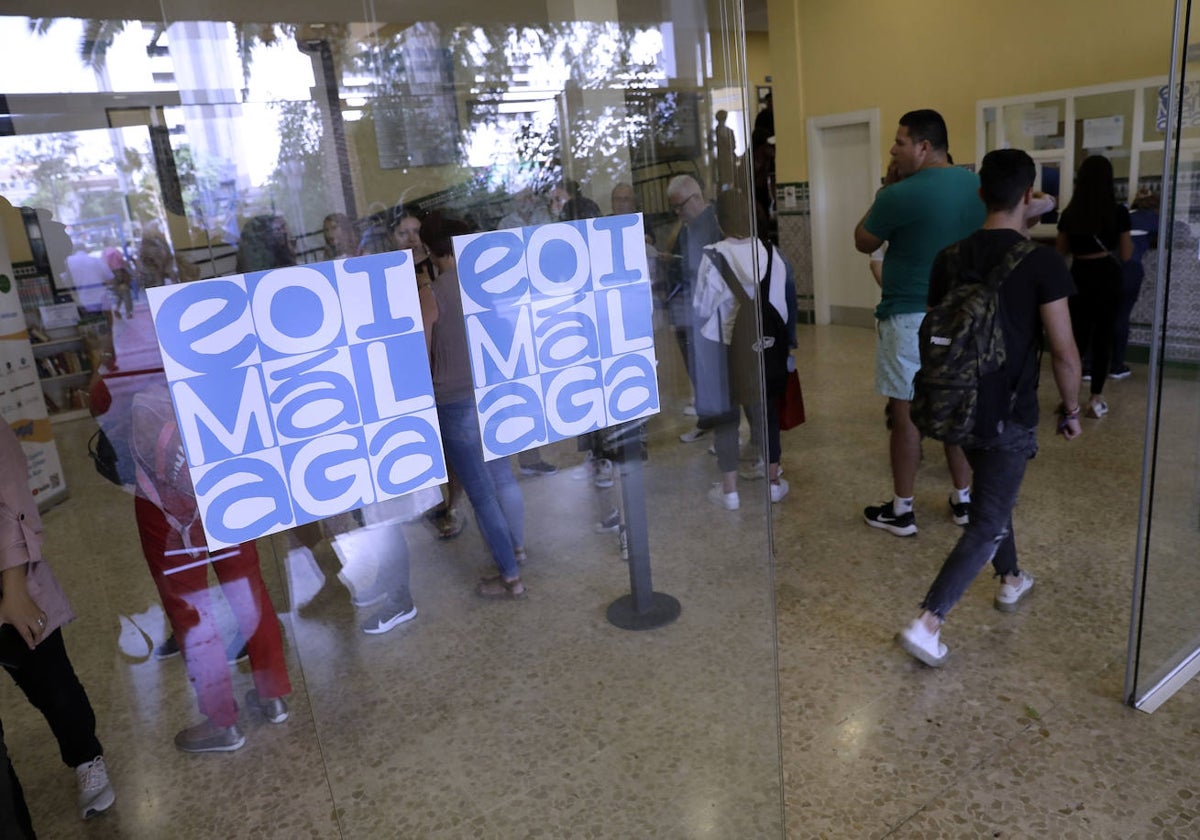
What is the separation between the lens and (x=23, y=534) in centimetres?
137

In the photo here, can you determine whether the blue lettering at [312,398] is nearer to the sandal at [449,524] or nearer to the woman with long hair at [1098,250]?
the sandal at [449,524]

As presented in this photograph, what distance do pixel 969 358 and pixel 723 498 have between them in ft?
3.43

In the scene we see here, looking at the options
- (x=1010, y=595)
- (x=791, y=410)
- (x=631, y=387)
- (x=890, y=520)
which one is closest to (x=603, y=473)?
(x=631, y=387)

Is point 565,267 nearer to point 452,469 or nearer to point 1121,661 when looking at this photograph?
point 452,469

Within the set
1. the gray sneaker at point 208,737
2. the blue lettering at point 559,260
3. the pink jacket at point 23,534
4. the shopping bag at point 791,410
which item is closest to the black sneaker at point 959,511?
the shopping bag at point 791,410

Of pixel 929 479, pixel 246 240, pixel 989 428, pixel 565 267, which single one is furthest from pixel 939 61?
pixel 246 240

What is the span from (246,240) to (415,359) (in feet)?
0.93

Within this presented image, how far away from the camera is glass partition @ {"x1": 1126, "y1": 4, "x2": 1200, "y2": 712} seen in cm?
212

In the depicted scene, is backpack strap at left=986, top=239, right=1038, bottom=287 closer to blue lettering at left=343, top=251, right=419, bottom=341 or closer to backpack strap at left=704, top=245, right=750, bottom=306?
backpack strap at left=704, top=245, right=750, bottom=306

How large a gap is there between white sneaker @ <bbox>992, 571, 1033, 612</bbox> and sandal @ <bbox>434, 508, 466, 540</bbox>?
2.18 m

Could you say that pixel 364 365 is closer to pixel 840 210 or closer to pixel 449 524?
pixel 449 524

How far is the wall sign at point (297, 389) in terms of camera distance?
113cm

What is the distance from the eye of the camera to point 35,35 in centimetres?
113

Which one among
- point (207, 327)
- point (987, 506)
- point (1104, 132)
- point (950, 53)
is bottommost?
point (987, 506)
